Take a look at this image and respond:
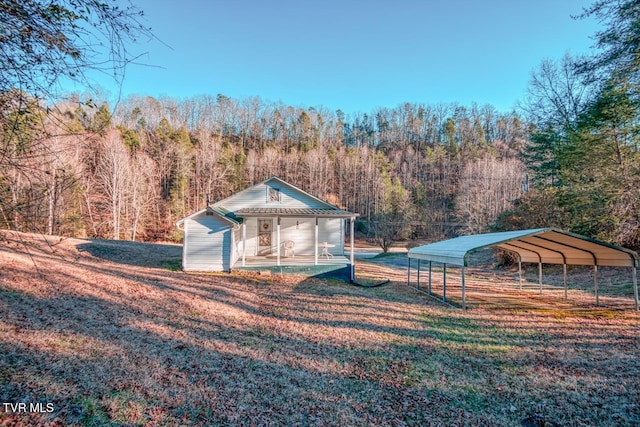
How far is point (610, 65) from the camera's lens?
1020cm

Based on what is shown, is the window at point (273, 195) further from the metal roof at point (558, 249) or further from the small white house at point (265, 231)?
the metal roof at point (558, 249)

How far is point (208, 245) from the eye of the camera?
13.1m

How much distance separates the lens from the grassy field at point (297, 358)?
3.85m

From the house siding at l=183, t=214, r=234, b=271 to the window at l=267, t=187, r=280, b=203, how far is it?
10.9ft

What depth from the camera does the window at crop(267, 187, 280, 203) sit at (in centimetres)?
1588

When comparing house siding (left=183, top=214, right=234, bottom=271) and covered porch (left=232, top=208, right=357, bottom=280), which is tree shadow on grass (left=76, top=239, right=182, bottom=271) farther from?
covered porch (left=232, top=208, right=357, bottom=280)

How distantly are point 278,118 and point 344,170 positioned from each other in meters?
17.9

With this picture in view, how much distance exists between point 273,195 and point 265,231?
1.97 meters

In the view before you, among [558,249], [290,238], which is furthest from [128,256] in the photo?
[558,249]

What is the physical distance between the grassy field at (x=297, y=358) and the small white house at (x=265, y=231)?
3.51 meters
